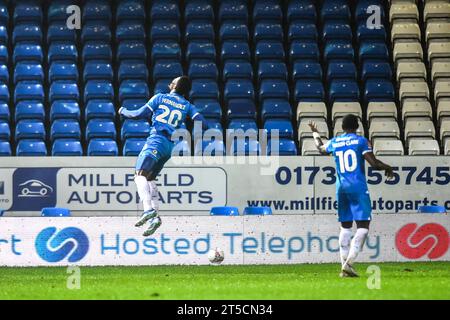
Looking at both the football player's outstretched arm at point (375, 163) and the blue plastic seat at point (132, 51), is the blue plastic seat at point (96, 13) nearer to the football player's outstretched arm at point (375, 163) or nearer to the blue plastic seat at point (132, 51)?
the blue plastic seat at point (132, 51)

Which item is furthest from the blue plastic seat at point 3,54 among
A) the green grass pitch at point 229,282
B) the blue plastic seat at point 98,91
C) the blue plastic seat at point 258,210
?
the blue plastic seat at point 258,210

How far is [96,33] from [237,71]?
10.2ft

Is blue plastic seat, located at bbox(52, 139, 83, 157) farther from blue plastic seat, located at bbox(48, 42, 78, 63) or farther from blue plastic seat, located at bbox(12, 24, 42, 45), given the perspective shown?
blue plastic seat, located at bbox(12, 24, 42, 45)

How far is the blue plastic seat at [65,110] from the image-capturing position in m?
20.4

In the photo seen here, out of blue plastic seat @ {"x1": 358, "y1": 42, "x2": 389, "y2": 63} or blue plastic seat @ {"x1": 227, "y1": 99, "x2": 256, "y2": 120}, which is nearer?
blue plastic seat @ {"x1": 227, "y1": 99, "x2": 256, "y2": 120}

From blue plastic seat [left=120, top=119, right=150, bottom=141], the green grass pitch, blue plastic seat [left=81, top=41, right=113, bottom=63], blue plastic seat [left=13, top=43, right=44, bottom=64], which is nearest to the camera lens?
the green grass pitch

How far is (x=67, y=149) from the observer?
1959cm

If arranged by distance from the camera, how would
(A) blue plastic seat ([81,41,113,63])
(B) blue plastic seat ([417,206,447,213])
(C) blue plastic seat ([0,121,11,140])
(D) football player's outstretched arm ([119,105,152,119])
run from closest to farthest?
(D) football player's outstretched arm ([119,105,152,119])
(B) blue plastic seat ([417,206,447,213])
(C) blue plastic seat ([0,121,11,140])
(A) blue plastic seat ([81,41,113,63])

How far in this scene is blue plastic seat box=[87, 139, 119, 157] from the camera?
19531 mm

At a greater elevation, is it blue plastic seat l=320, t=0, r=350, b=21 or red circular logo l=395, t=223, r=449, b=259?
blue plastic seat l=320, t=0, r=350, b=21

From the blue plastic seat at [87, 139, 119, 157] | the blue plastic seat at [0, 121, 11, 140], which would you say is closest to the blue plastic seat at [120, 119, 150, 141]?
the blue plastic seat at [87, 139, 119, 157]

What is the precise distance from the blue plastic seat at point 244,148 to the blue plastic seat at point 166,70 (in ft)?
9.10

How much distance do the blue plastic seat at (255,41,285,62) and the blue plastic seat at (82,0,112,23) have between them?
3317mm

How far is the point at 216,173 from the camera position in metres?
19.2
